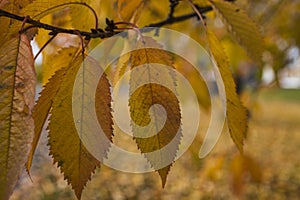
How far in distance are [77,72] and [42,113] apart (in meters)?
0.05

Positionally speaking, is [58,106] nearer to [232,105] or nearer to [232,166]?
[232,105]

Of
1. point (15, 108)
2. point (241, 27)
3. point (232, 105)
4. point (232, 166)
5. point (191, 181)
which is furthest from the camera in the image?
point (191, 181)

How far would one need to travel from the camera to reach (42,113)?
397mm

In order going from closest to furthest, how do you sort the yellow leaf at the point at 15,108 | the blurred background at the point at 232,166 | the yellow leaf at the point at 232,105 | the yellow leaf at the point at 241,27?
the yellow leaf at the point at 15,108 → the yellow leaf at the point at 232,105 → the yellow leaf at the point at 241,27 → the blurred background at the point at 232,166

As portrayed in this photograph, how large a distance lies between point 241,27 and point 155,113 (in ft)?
0.80

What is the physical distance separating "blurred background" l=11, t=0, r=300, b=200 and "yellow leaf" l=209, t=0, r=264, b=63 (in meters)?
0.24

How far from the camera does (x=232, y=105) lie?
1.56ft

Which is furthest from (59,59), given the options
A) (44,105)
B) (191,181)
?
(191,181)

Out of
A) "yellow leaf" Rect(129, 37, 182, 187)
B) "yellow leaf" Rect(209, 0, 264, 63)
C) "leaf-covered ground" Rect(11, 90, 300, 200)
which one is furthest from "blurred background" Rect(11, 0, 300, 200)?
"yellow leaf" Rect(129, 37, 182, 187)

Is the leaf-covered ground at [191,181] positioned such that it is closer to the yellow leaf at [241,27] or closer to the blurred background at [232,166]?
the blurred background at [232,166]

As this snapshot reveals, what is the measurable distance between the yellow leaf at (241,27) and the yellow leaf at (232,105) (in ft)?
0.29

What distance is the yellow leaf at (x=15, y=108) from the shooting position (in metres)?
0.31

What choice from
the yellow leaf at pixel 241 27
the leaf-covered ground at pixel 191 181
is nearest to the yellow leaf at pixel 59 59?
the yellow leaf at pixel 241 27

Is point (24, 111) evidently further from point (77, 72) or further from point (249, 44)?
point (249, 44)
